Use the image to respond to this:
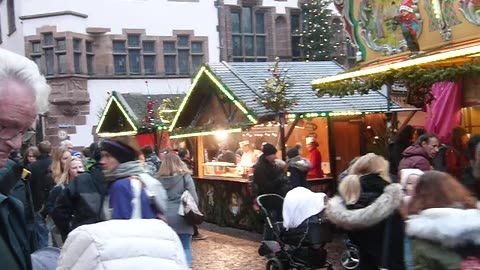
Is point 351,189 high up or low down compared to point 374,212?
up

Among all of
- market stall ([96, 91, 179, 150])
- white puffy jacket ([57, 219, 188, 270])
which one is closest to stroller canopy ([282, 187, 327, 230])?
white puffy jacket ([57, 219, 188, 270])

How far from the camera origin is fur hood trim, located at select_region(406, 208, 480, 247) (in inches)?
133

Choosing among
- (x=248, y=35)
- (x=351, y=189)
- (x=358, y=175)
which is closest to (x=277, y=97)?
(x=358, y=175)

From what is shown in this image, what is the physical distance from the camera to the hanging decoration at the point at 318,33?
28.3 meters

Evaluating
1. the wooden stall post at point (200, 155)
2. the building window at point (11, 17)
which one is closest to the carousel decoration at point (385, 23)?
the wooden stall post at point (200, 155)

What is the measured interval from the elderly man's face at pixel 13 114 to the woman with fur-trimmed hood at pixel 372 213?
3893 millimetres

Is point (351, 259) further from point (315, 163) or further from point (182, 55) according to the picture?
point (182, 55)

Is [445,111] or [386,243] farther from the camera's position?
[445,111]

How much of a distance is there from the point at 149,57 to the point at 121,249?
81.8 feet

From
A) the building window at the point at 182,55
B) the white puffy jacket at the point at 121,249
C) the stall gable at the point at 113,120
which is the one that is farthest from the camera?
the building window at the point at 182,55

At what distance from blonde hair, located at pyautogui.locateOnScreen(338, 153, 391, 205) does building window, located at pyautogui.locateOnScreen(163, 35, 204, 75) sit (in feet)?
69.9

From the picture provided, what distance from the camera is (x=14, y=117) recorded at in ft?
6.55

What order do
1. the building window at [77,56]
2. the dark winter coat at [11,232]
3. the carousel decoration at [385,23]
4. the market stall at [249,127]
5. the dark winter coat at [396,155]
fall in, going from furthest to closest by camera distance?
the building window at [77,56], the market stall at [249,127], the carousel decoration at [385,23], the dark winter coat at [396,155], the dark winter coat at [11,232]

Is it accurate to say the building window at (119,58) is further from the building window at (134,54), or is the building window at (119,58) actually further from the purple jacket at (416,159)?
the purple jacket at (416,159)
